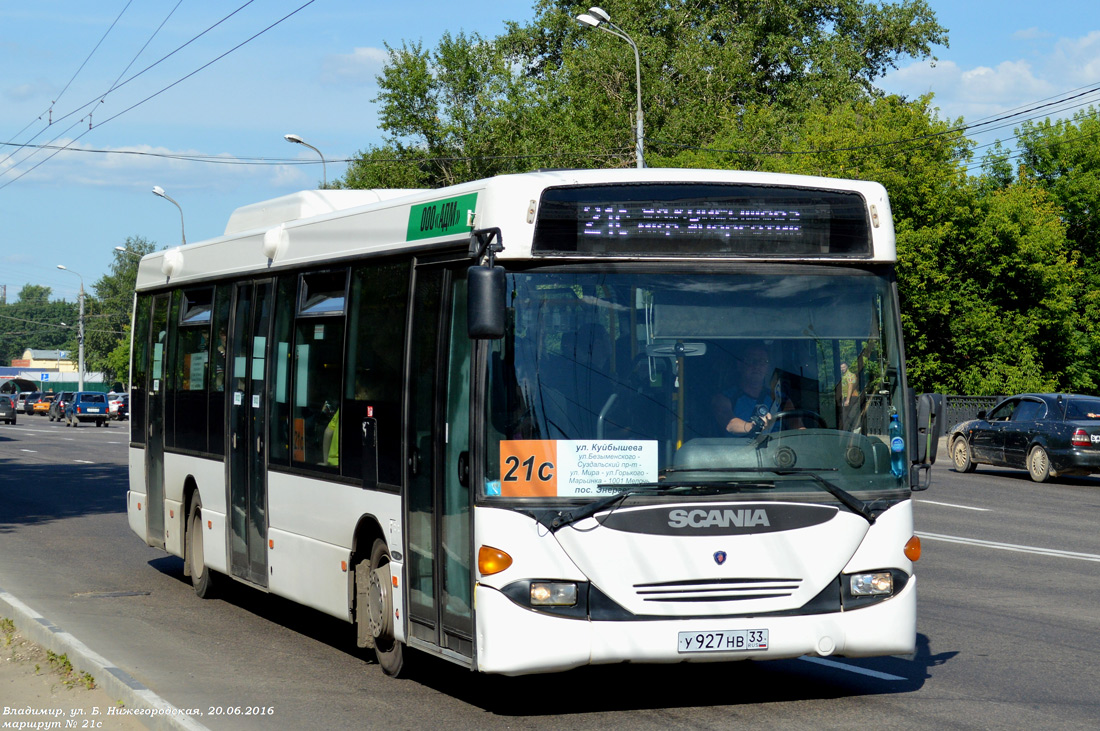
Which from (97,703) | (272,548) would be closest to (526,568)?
(97,703)

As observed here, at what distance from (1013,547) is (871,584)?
878cm

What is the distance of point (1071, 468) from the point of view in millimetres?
25234

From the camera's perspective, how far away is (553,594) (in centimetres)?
673

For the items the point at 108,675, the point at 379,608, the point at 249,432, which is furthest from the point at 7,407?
the point at 108,675

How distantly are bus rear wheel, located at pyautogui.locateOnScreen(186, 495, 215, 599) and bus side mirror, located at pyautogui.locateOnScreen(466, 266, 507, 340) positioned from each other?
19.6ft

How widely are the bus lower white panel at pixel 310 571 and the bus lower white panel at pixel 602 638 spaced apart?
6.96 feet

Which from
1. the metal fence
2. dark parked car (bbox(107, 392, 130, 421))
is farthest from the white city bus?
dark parked car (bbox(107, 392, 130, 421))

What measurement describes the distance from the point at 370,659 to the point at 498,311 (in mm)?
3315

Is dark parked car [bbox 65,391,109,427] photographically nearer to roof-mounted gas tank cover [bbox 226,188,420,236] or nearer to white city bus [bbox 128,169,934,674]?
roof-mounted gas tank cover [bbox 226,188,420,236]

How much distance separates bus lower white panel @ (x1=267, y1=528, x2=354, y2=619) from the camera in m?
8.79

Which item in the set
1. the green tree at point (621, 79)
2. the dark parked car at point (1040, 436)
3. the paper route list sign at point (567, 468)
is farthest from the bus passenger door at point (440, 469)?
the green tree at point (621, 79)

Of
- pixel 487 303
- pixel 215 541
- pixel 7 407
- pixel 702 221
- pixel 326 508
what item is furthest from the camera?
pixel 7 407

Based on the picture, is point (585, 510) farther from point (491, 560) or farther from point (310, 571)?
point (310, 571)

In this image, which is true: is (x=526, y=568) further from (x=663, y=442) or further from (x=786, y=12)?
(x=786, y=12)
